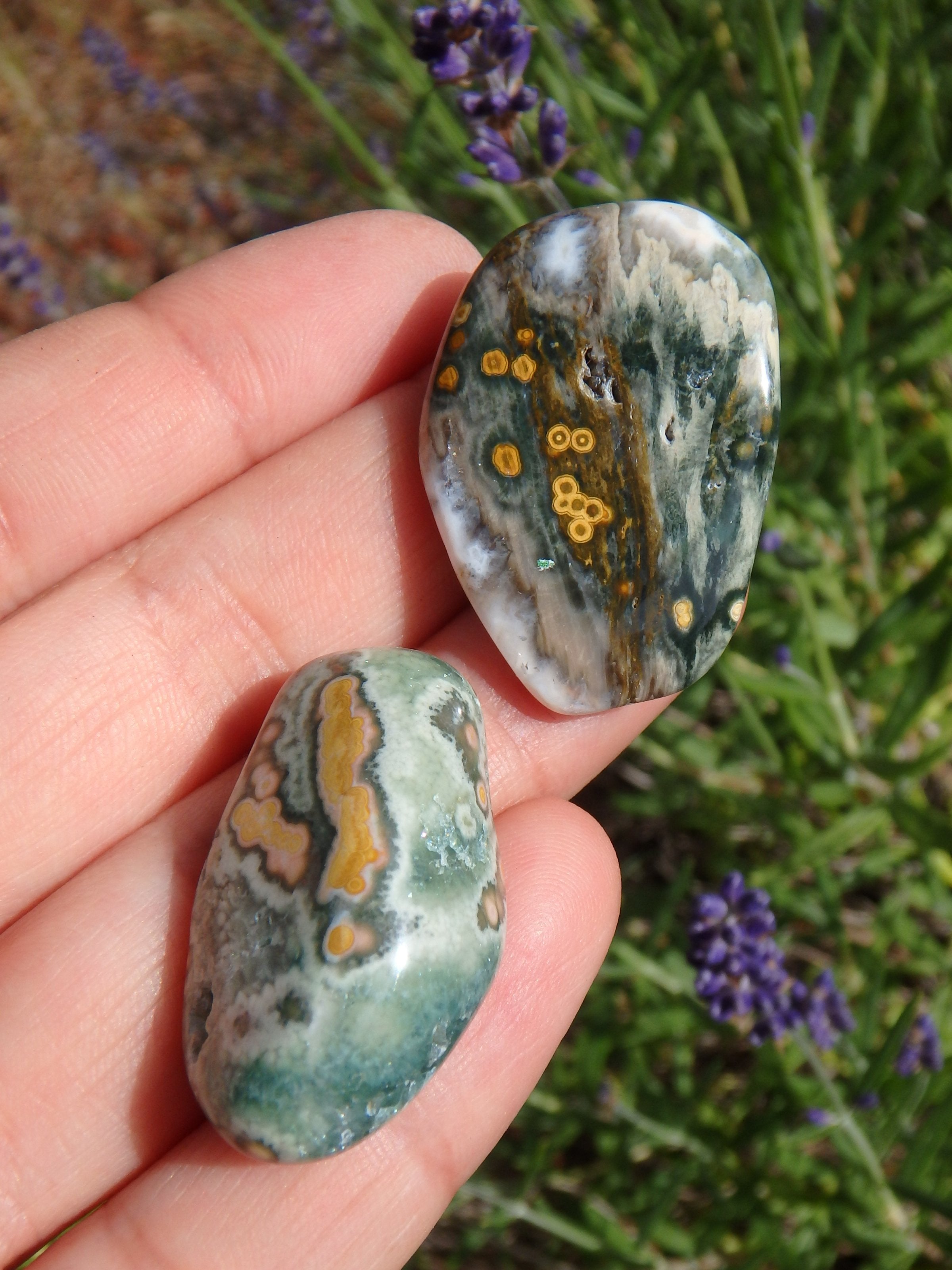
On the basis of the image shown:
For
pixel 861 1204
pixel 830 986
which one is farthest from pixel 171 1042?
pixel 861 1204

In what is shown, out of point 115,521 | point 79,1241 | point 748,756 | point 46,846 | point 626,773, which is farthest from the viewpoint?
point 626,773

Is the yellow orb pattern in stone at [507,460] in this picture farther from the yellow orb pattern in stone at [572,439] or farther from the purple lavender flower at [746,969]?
the purple lavender flower at [746,969]

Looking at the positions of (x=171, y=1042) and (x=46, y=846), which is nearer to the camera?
(x=171, y=1042)

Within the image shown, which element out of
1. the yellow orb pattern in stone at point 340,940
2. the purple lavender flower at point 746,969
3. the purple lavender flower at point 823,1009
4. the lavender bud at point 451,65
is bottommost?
the purple lavender flower at point 823,1009

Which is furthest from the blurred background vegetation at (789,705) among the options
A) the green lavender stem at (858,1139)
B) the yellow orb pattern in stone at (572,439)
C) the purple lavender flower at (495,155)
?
the yellow orb pattern in stone at (572,439)

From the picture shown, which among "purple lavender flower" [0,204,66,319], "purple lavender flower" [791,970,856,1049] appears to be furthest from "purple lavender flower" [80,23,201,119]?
"purple lavender flower" [791,970,856,1049]

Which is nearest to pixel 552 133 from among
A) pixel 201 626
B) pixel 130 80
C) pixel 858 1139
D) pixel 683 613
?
pixel 683 613

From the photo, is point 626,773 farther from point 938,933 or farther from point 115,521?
point 115,521
